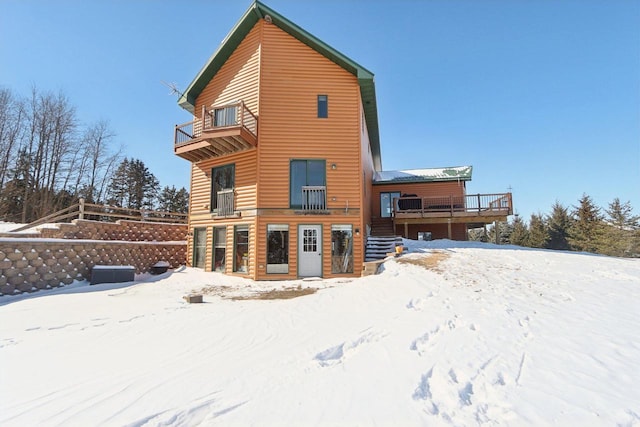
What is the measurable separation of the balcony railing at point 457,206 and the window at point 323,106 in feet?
25.5

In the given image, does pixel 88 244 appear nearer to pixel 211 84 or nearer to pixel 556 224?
pixel 211 84

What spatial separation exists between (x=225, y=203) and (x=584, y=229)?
126ft

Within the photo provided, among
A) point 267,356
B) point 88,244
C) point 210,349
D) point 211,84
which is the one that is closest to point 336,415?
point 267,356

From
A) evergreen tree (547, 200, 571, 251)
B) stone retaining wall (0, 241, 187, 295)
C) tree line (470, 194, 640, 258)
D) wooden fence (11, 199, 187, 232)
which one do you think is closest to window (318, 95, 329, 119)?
stone retaining wall (0, 241, 187, 295)

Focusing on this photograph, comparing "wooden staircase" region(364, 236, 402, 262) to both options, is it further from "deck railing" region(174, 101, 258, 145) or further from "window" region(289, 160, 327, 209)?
"deck railing" region(174, 101, 258, 145)

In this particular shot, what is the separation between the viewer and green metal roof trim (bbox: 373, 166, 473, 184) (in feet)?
61.2

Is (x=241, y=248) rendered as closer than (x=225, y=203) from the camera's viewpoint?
Yes

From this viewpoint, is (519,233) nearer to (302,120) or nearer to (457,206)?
(457,206)

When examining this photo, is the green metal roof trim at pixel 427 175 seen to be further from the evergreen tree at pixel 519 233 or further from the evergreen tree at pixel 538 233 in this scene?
the evergreen tree at pixel 519 233

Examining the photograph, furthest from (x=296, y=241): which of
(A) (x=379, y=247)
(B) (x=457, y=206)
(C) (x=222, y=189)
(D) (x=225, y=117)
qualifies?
(B) (x=457, y=206)

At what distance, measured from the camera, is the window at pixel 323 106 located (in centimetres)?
1199

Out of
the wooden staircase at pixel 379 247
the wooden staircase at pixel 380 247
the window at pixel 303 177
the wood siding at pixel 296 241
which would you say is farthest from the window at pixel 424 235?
→ the window at pixel 303 177

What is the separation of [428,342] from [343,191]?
26.6ft

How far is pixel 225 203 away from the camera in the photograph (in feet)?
40.3
